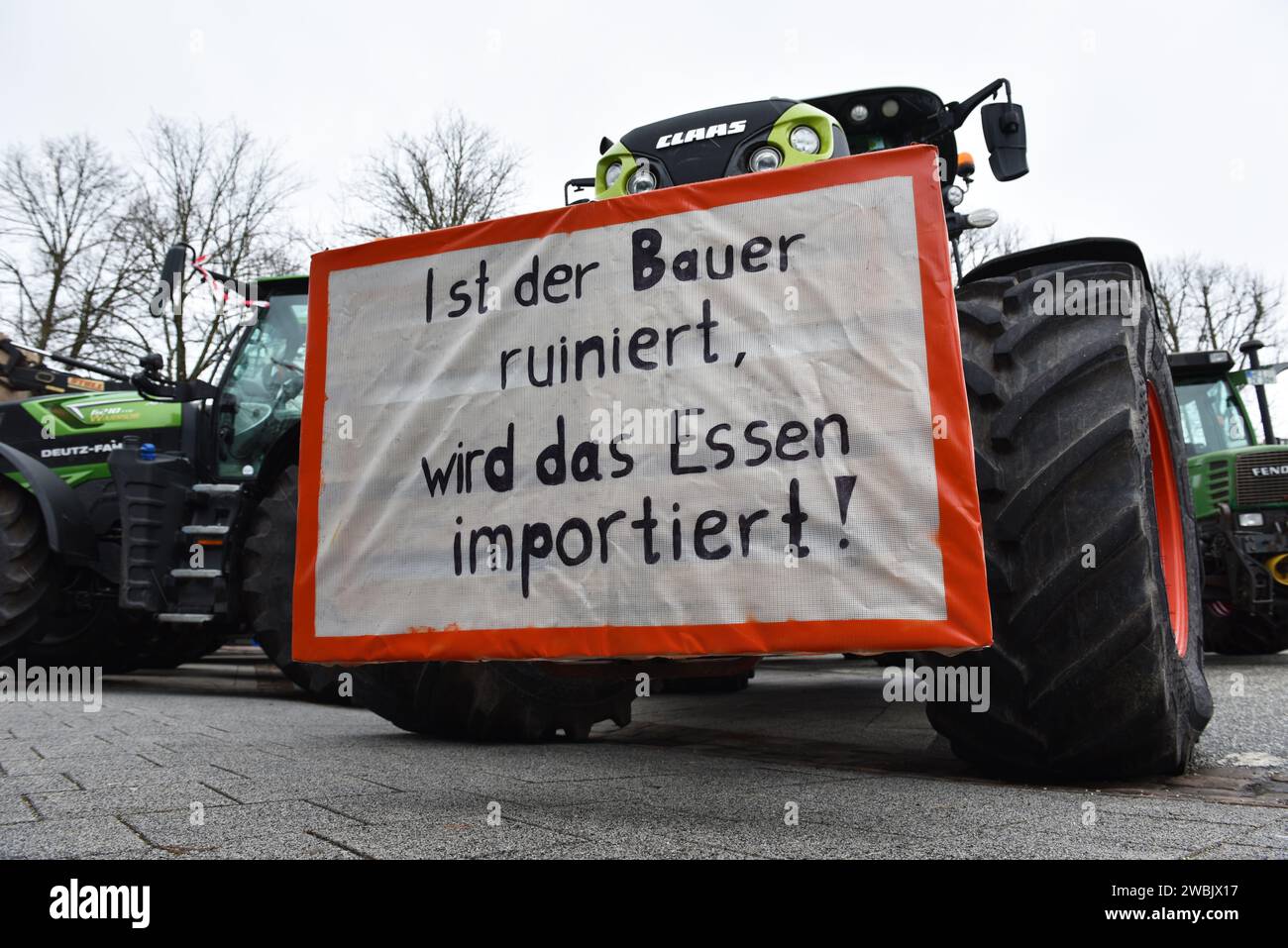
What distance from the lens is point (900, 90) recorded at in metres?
4.35

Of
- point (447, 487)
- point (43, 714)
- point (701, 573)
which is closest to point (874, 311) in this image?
point (701, 573)

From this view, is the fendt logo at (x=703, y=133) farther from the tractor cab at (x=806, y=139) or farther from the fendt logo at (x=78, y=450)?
the fendt logo at (x=78, y=450)

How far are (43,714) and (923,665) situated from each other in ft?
15.0

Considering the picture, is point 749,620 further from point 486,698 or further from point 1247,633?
point 1247,633

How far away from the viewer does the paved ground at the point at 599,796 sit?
7.02 ft

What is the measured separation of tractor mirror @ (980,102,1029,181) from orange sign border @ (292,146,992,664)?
1895mm

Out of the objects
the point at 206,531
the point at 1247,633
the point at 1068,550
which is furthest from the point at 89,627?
the point at 1247,633

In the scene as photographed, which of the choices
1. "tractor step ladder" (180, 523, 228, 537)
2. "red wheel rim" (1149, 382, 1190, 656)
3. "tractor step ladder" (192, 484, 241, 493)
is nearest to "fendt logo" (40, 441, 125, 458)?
"tractor step ladder" (192, 484, 241, 493)

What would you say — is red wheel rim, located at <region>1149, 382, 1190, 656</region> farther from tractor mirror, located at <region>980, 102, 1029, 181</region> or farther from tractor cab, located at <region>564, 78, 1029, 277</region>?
tractor mirror, located at <region>980, 102, 1029, 181</region>

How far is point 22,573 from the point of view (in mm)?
6855

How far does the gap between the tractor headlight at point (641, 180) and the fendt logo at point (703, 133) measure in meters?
0.12

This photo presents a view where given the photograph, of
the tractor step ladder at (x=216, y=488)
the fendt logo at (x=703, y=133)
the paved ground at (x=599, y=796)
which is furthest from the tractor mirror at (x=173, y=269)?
the fendt logo at (x=703, y=133)

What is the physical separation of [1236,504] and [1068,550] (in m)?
7.75
